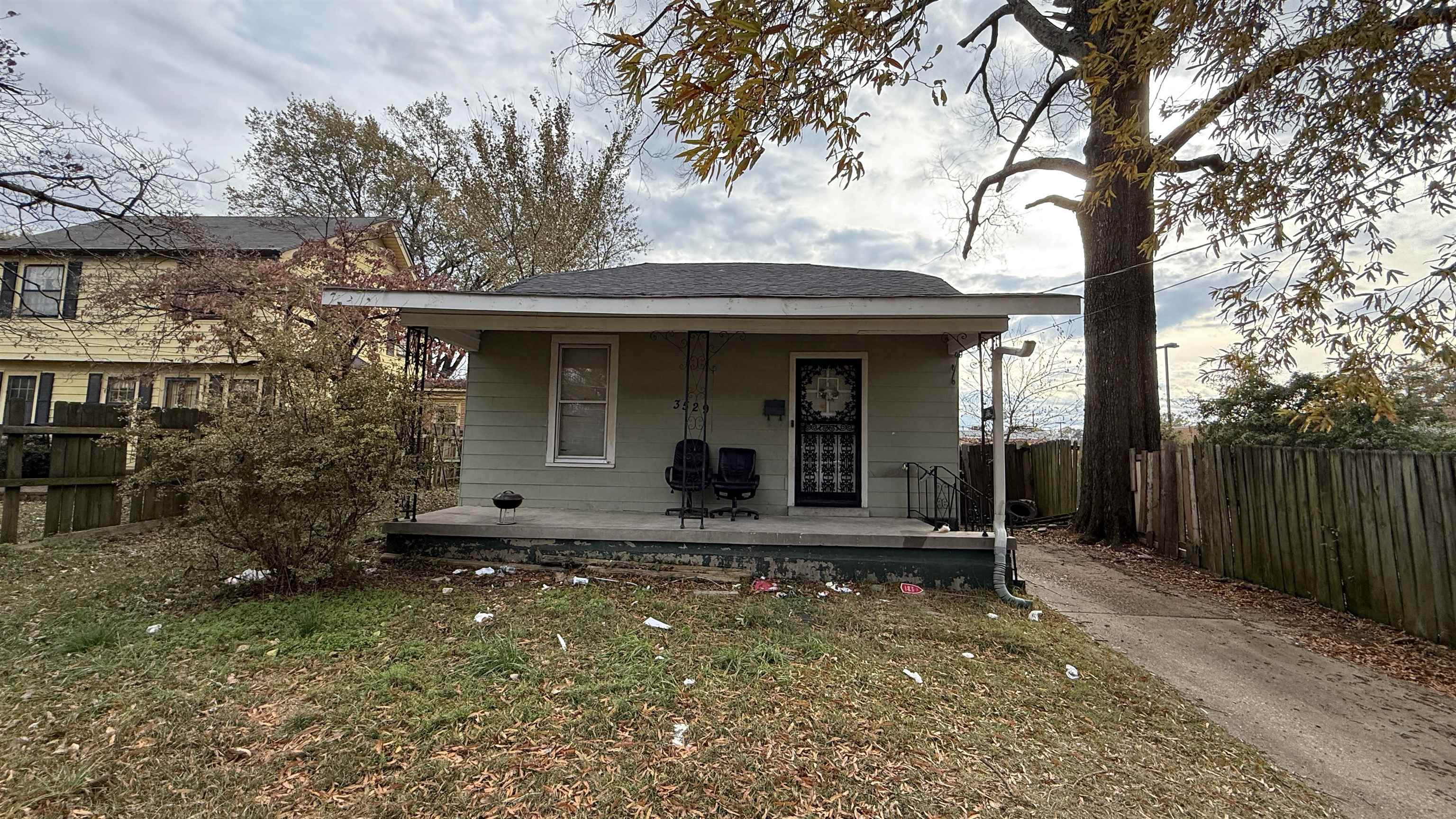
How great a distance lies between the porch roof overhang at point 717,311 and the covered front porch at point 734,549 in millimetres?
1931

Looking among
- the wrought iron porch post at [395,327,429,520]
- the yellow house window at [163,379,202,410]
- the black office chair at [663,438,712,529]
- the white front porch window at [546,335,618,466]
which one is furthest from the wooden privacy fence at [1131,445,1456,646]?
the yellow house window at [163,379,202,410]

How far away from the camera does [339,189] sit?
51.9 feet

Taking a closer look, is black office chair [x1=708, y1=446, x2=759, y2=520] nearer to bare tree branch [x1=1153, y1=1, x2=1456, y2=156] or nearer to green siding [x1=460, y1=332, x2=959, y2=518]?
green siding [x1=460, y1=332, x2=959, y2=518]

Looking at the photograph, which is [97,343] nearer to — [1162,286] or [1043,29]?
[1043,29]

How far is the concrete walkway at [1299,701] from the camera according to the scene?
2.53 m

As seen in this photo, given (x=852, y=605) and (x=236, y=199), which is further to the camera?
(x=236, y=199)

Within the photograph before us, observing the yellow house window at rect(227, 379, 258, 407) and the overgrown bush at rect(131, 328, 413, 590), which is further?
the yellow house window at rect(227, 379, 258, 407)

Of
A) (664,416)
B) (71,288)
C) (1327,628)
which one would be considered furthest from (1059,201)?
(71,288)

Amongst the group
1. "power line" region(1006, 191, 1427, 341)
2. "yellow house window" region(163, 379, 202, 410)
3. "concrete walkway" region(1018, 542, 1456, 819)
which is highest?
"power line" region(1006, 191, 1427, 341)

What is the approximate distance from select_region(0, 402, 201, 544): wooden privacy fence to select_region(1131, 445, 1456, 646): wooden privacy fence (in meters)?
10.1

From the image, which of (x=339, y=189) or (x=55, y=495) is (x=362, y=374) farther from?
(x=339, y=189)

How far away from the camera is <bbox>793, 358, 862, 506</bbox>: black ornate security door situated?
645cm

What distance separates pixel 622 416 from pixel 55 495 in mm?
Result: 5563

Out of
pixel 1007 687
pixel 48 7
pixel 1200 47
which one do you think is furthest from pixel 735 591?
pixel 48 7
